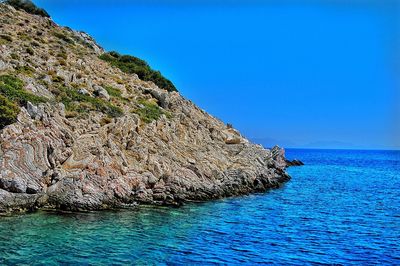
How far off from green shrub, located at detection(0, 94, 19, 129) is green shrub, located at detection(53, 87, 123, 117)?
8631 millimetres

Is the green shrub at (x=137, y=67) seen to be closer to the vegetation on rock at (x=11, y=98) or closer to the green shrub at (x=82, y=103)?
the green shrub at (x=82, y=103)

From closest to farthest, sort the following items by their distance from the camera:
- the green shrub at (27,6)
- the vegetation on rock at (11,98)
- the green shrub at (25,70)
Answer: the vegetation on rock at (11,98) < the green shrub at (25,70) < the green shrub at (27,6)

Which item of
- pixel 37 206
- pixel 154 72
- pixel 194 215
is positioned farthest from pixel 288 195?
pixel 154 72

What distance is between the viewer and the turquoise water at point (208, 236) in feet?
77.0

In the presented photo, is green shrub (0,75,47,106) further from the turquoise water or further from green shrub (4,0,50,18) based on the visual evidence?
green shrub (4,0,50,18)

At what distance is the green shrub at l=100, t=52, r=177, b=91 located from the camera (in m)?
81.9

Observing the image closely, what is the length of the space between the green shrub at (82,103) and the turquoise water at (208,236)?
18.4 m

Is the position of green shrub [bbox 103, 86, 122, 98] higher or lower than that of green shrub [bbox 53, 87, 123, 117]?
higher

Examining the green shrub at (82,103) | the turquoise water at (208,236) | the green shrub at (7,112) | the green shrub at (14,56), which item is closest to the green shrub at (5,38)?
the green shrub at (14,56)

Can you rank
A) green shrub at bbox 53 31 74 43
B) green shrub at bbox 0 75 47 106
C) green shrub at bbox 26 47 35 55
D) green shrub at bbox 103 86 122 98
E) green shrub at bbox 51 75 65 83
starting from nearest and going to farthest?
green shrub at bbox 0 75 47 106 → green shrub at bbox 51 75 65 83 → green shrub at bbox 103 86 122 98 → green shrub at bbox 26 47 35 55 → green shrub at bbox 53 31 74 43

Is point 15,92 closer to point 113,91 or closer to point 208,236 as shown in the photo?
point 113,91

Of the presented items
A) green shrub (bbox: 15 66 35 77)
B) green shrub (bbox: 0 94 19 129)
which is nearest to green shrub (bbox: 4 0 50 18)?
green shrub (bbox: 15 66 35 77)

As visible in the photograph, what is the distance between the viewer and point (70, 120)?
4475cm

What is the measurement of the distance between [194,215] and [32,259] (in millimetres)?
17401
